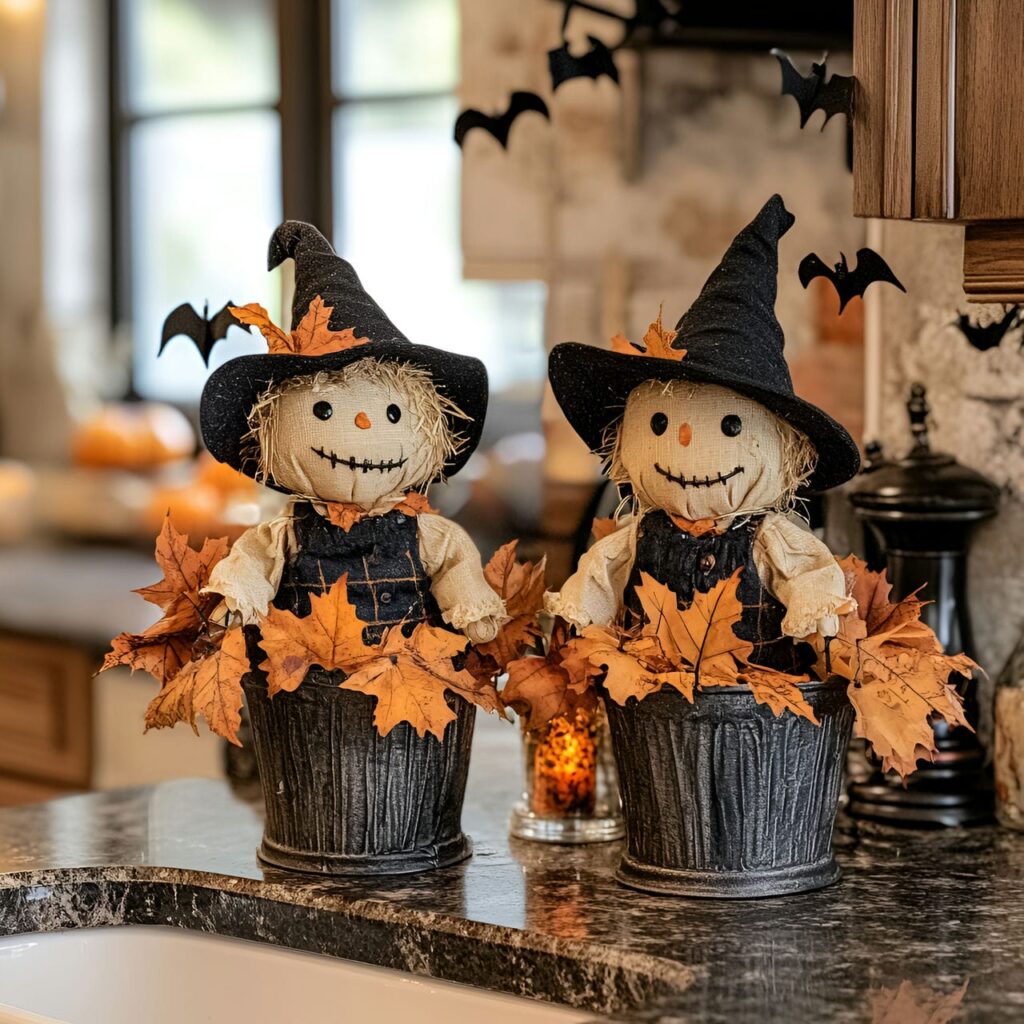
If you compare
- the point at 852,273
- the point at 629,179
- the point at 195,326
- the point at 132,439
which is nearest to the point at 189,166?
the point at 132,439

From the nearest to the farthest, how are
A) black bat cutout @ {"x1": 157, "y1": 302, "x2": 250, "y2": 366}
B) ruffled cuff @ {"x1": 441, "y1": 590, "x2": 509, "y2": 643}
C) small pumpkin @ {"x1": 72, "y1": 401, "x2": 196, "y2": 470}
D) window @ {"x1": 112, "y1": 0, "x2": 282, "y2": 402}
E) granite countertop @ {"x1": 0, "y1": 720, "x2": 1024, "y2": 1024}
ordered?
granite countertop @ {"x1": 0, "y1": 720, "x2": 1024, "y2": 1024}, ruffled cuff @ {"x1": 441, "y1": 590, "x2": 509, "y2": 643}, black bat cutout @ {"x1": 157, "y1": 302, "x2": 250, "y2": 366}, window @ {"x1": 112, "y1": 0, "x2": 282, "y2": 402}, small pumpkin @ {"x1": 72, "y1": 401, "x2": 196, "y2": 470}

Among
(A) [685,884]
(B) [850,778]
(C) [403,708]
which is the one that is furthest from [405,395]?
(B) [850,778]

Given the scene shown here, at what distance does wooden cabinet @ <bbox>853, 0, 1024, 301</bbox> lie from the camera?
1.07 meters

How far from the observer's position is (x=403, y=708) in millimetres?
1096

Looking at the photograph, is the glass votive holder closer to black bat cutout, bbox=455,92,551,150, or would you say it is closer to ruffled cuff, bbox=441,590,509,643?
ruffled cuff, bbox=441,590,509,643

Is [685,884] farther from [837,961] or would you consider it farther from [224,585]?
[224,585]

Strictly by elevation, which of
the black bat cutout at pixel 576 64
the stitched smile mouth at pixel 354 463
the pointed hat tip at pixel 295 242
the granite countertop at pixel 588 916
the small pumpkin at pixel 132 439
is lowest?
the granite countertop at pixel 588 916

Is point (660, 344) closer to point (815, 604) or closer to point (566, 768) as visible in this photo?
point (815, 604)

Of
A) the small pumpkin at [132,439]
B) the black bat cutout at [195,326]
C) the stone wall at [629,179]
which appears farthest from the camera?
the small pumpkin at [132,439]

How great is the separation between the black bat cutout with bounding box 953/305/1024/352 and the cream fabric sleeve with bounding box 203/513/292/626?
0.54 meters

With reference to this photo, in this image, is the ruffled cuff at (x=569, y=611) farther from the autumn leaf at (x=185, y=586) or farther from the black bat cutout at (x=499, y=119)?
the black bat cutout at (x=499, y=119)

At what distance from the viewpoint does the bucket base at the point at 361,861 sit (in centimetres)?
115

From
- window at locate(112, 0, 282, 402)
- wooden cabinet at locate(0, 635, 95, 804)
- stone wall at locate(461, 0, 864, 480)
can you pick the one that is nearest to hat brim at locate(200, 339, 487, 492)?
stone wall at locate(461, 0, 864, 480)

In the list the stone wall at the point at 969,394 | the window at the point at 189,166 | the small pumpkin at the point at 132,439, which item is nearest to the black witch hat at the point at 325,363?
the stone wall at the point at 969,394
